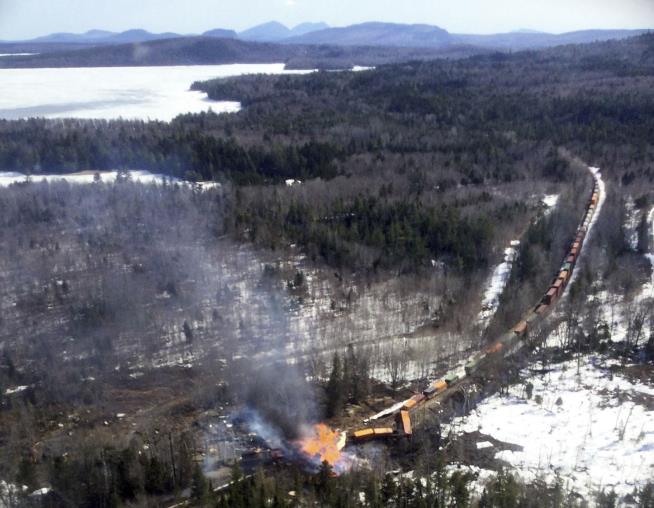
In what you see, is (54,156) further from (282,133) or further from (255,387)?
(255,387)

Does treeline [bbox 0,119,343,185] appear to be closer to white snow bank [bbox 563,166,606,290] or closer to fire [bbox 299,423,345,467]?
white snow bank [bbox 563,166,606,290]

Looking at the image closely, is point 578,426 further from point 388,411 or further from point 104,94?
point 104,94

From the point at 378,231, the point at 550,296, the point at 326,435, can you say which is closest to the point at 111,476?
the point at 326,435

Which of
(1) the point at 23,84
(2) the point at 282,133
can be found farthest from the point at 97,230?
(1) the point at 23,84

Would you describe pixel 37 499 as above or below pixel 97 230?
below

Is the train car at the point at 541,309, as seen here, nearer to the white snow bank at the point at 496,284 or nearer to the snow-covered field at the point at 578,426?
the white snow bank at the point at 496,284

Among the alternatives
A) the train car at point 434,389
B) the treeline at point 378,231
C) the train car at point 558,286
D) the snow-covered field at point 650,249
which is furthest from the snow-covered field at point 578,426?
the treeline at point 378,231
